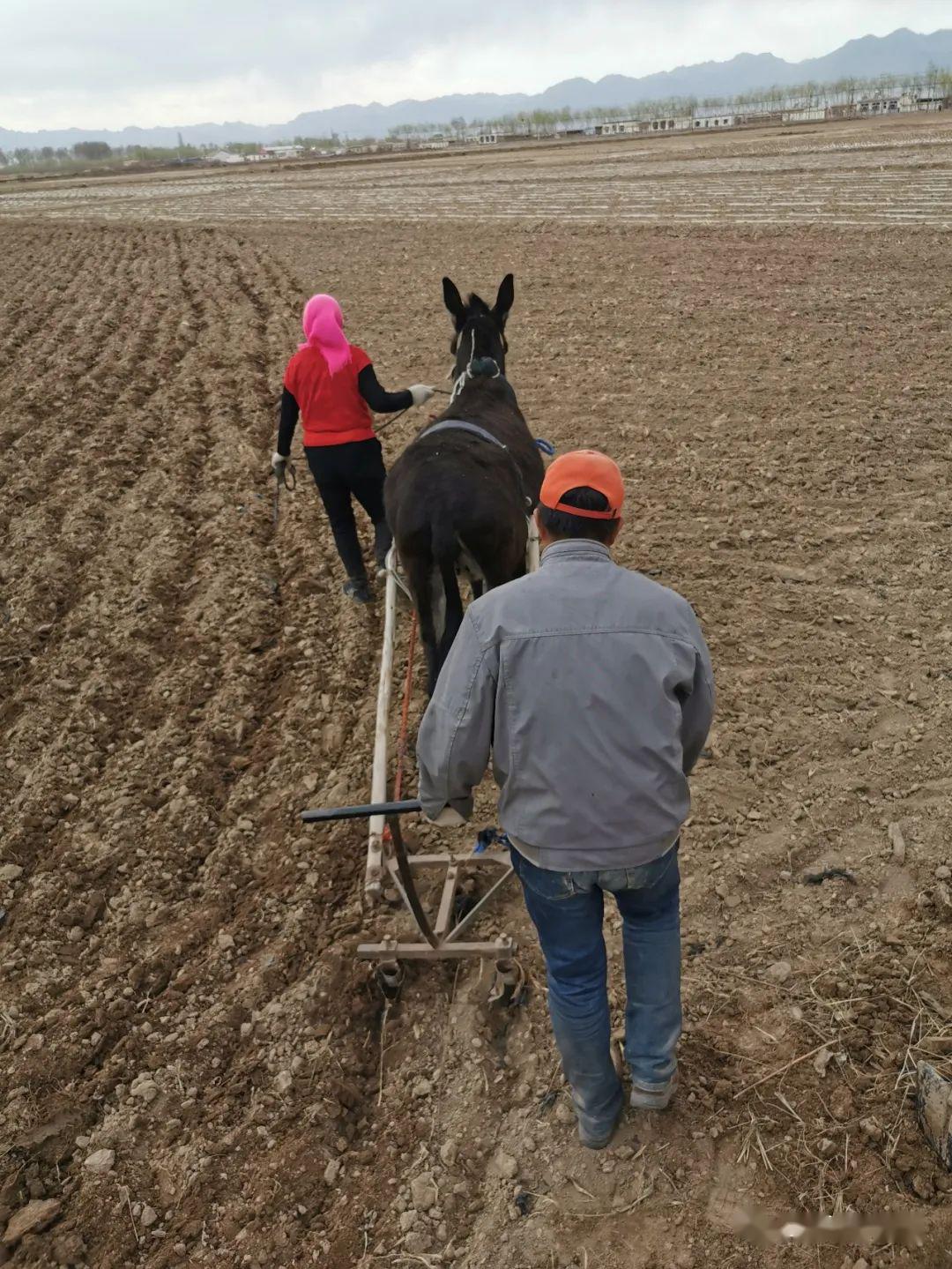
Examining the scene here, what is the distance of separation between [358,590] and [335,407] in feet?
4.37

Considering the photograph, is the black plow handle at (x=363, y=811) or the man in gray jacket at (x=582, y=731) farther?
the black plow handle at (x=363, y=811)

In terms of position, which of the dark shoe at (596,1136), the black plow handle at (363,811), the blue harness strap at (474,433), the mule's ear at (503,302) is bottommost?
the dark shoe at (596,1136)

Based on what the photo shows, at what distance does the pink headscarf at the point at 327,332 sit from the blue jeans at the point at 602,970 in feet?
11.5

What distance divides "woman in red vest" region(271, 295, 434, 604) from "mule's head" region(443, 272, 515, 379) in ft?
2.66

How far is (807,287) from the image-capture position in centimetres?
1216

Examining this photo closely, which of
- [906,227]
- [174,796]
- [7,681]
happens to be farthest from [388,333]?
[906,227]

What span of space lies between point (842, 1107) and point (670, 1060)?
54 cm

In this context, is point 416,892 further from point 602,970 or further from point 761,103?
point 761,103

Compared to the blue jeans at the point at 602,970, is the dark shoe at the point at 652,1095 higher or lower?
lower

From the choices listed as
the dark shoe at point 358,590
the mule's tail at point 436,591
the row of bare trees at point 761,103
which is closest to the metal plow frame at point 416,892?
the mule's tail at point 436,591

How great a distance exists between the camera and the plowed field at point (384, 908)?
2.65 metres
